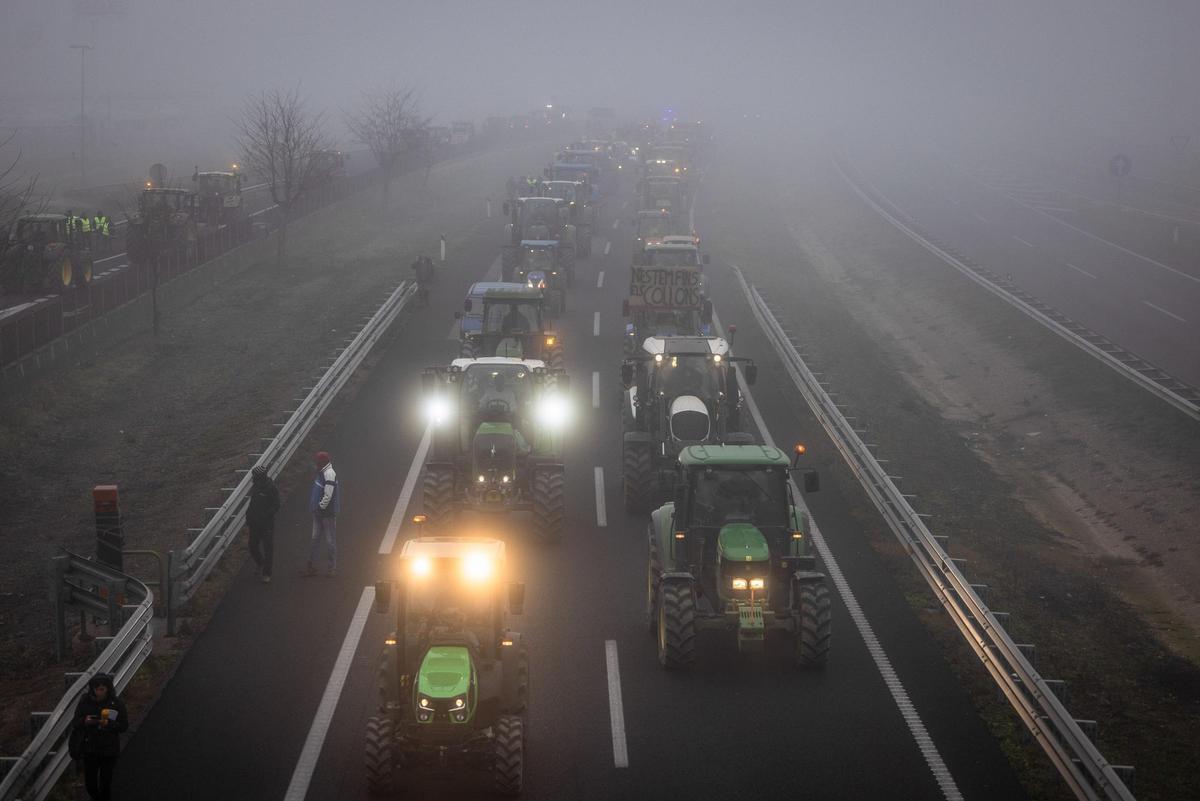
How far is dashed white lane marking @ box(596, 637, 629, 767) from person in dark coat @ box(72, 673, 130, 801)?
4851 millimetres

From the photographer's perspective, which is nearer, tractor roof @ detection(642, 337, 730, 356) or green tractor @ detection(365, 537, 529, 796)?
green tractor @ detection(365, 537, 529, 796)

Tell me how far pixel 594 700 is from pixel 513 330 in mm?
14633

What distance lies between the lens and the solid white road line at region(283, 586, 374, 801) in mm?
11844

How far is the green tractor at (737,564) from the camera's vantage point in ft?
46.2

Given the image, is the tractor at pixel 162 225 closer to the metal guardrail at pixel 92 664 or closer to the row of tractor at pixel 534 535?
the row of tractor at pixel 534 535

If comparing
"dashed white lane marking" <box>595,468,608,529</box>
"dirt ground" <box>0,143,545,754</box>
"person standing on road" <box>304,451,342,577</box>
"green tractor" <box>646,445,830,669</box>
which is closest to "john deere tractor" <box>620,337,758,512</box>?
"dashed white lane marking" <box>595,468,608,529</box>

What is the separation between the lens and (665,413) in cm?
2080

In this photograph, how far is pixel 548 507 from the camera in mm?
18562

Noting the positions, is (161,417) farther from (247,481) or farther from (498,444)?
(498,444)

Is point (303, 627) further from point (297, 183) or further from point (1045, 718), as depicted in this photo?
point (297, 183)

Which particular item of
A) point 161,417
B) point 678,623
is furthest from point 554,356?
point 678,623

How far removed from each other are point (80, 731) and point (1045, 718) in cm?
935

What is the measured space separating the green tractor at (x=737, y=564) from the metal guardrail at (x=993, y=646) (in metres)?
1.93

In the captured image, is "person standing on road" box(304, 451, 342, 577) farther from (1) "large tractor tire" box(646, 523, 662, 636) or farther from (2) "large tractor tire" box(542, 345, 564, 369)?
(2) "large tractor tire" box(542, 345, 564, 369)
